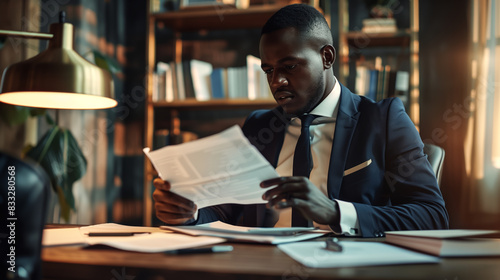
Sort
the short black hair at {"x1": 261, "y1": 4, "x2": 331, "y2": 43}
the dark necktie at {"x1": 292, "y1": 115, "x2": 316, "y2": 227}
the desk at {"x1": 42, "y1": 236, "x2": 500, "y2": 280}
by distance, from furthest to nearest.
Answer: the short black hair at {"x1": 261, "y1": 4, "x2": 331, "y2": 43} < the dark necktie at {"x1": 292, "y1": 115, "x2": 316, "y2": 227} < the desk at {"x1": 42, "y1": 236, "x2": 500, "y2": 280}

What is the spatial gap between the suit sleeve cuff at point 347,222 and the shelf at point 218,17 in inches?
65.4

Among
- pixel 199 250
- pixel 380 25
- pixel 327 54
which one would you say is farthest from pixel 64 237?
pixel 380 25

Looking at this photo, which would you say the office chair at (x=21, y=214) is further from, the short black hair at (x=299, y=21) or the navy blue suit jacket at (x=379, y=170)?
the short black hair at (x=299, y=21)

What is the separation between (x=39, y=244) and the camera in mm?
406

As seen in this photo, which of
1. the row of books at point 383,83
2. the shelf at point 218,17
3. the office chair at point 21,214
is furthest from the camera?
the shelf at point 218,17

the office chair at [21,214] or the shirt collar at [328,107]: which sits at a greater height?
the shirt collar at [328,107]

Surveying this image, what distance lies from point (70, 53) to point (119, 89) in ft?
6.12

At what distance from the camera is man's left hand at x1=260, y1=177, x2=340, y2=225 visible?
0.82 m

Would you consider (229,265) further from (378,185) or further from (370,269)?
(378,185)

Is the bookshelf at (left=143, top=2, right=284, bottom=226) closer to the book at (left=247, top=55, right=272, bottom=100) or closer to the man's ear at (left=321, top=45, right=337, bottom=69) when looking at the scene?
the book at (left=247, top=55, right=272, bottom=100)

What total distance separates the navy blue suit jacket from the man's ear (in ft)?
0.34

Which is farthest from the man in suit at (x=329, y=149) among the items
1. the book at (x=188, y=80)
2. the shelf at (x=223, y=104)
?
the book at (x=188, y=80)

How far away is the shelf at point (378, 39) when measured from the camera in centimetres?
232

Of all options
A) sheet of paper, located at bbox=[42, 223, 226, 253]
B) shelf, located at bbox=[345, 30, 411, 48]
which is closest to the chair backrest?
sheet of paper, located at bbox=[42, 223, 226, 253]
